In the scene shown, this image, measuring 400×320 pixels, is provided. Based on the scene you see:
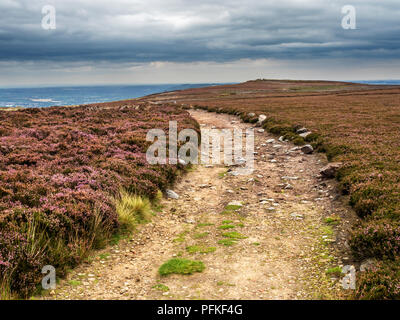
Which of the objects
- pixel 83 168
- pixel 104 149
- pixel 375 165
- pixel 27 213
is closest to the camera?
pixel 27 213

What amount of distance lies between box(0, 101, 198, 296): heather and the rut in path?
24.7 inches

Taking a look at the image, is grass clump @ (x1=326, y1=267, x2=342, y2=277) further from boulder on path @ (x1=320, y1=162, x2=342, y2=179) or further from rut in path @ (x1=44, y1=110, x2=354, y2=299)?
boulder on path @ (x1=320, y1=162, x2=342, y2=179)

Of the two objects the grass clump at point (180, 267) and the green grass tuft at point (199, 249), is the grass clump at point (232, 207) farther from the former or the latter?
the grass clump at point (180, 267)

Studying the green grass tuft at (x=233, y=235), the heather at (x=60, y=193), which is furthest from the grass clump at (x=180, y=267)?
the heather at (x=60, y=193)

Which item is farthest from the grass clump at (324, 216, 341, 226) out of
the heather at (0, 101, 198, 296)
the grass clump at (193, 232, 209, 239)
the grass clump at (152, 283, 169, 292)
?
the heather at (0, 101, 198, 296)

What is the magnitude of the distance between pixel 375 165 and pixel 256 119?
852 inches

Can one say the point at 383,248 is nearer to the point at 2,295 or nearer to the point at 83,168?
the point at 2,295

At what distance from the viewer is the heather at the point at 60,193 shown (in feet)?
19.3

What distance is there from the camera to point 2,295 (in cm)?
502

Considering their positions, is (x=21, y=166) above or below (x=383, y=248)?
above

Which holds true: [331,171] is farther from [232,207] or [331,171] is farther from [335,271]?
[335,271]

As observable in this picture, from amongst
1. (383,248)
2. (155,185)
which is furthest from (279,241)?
(155,185)

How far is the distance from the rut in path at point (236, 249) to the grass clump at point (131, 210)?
40 cm

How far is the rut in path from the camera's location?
19.5 ft
